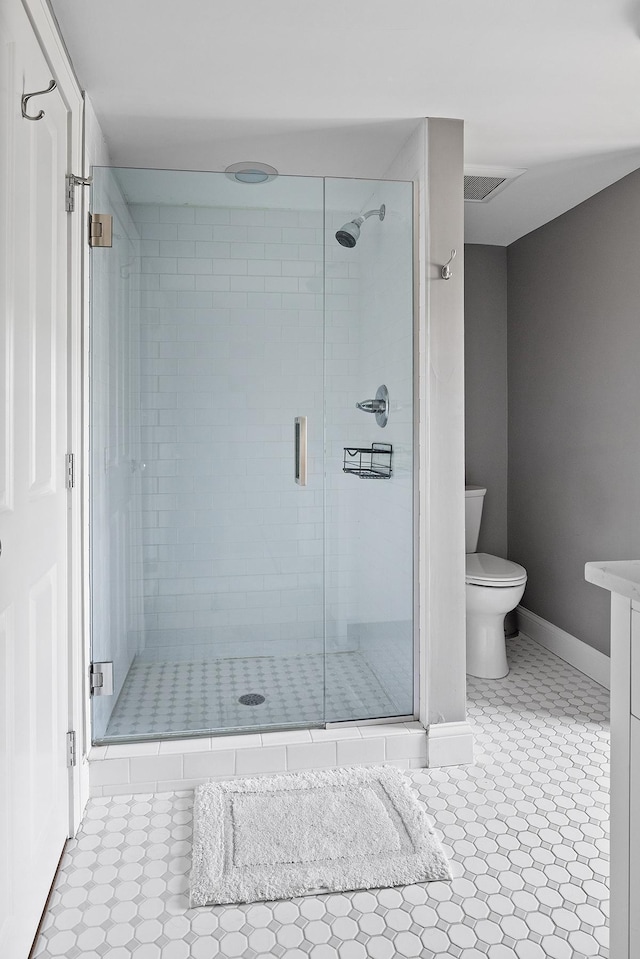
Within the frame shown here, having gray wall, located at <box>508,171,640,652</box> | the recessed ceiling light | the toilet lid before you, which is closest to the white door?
the recessed ceiling light

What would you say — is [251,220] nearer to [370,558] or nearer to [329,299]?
[329,299]

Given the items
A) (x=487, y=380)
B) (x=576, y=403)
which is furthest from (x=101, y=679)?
(x=487, y=380)

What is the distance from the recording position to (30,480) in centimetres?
160

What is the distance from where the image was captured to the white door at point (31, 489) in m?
1.38

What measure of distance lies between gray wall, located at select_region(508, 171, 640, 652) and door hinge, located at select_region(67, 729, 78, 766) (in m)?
2.36

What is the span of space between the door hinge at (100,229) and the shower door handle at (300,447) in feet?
2.86

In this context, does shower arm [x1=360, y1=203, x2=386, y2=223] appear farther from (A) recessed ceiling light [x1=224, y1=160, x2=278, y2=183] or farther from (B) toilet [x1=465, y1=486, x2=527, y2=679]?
(B) toilet [x1=465, y1=486, x2=527, y2=679]

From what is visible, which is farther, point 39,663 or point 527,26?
point 527,26

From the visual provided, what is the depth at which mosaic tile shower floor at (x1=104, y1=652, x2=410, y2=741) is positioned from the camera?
241 cm

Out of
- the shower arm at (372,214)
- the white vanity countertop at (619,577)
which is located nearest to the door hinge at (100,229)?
the shower arm at (372,214)

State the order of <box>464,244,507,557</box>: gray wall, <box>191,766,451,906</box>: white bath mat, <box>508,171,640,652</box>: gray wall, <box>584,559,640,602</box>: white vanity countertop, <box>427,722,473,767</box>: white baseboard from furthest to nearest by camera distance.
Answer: <box>464,244,507,557</box>: gray wall < <box>508,171,640,652</box>: gray wall < <box>427,722,473,767</box>: white baseboard < <box>191,766,451,906</box>: white bath mat < <box>584,559,640,602</box>: white vanity countertop

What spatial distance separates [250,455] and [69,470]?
25.7 inches

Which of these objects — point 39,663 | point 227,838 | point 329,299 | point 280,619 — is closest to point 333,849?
point 227,838

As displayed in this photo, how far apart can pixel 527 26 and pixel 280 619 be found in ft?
6.57
